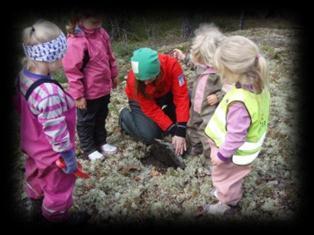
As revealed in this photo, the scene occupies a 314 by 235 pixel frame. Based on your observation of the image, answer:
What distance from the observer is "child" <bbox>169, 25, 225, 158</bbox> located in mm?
4328

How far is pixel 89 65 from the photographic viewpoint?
472 centimetres

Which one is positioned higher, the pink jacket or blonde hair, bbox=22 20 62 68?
blonde hair, bbox=22 20 62 68

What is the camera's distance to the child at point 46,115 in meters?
3.33

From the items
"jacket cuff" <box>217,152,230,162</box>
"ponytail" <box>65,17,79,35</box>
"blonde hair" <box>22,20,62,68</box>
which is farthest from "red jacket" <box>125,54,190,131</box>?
"blonde hair" <box>22,20,62,68</box>

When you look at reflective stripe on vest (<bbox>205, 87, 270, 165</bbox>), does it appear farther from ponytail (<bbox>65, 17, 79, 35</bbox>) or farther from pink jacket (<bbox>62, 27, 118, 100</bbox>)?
ponytail (<bbox>65, 17, 79, 35</bbox>)

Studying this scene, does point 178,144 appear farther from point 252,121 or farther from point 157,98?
point 252,121

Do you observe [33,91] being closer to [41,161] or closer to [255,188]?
[41,161]

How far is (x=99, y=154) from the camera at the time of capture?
17.3 ft

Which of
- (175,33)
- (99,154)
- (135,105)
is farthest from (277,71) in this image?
(175,33)

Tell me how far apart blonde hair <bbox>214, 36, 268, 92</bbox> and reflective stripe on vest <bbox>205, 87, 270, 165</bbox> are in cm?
12

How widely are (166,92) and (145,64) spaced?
2.74ft

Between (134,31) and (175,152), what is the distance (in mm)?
7279

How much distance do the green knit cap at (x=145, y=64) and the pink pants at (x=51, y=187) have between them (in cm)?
139

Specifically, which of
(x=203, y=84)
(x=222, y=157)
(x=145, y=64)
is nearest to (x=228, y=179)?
(x=222, y=157)
